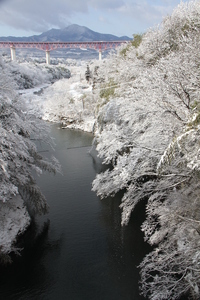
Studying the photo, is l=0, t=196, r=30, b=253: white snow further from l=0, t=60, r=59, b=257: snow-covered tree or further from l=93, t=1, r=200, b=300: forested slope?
l=93, t=1, r=200, b=300: forested slope

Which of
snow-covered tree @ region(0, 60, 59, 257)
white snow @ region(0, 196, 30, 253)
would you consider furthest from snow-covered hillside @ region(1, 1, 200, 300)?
white snow @ region(0, 196, 30, 253)

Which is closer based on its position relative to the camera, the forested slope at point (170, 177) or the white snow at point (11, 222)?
the forested slope at point (170, 177)

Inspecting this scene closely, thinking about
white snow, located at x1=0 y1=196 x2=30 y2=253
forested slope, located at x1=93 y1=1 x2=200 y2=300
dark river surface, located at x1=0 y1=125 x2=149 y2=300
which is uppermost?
forested slope, located at x1=93 y1=1 x2=200 y2=300

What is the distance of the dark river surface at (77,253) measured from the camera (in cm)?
814

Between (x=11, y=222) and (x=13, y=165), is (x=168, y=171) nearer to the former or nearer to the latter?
(x=13, y=165)

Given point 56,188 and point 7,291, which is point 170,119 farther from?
point 56,188

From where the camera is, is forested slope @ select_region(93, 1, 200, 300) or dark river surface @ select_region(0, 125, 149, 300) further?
dark river surface @ select_region(0, 125, 149, 300)

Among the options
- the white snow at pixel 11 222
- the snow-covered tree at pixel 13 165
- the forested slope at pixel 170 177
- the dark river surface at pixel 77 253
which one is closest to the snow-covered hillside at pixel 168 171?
the forested slope at pixel 170 177

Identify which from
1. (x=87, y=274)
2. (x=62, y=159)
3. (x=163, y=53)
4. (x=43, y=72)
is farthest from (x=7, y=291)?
(x=43, y=72)

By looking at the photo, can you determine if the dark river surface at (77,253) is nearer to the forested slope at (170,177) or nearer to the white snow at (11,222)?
the white snow at (11,222)

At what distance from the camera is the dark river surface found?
320 inches

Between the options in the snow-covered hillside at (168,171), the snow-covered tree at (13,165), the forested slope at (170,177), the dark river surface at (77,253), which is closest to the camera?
the snow-covered hillside at (168,171)

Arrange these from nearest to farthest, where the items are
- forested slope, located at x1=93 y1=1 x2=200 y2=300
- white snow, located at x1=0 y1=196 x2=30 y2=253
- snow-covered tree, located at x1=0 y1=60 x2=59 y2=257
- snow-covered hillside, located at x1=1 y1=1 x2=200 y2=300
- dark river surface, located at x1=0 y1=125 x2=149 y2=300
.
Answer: snow-covered hillside, located at x1=1 y1=1 x2=200 y2=300 < forested slope, located at x1=93 y1=1 x2=200 y2=300 < dark river surface, located at x1=0 y1=125 x2=149 y2=300 < snow-covered tree, located at x1=0 y1=60 x2=59 y2=257 < white snow, located at x1=0 y1=196 x2=30 y2=253

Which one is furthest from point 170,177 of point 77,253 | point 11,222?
point 11,222
